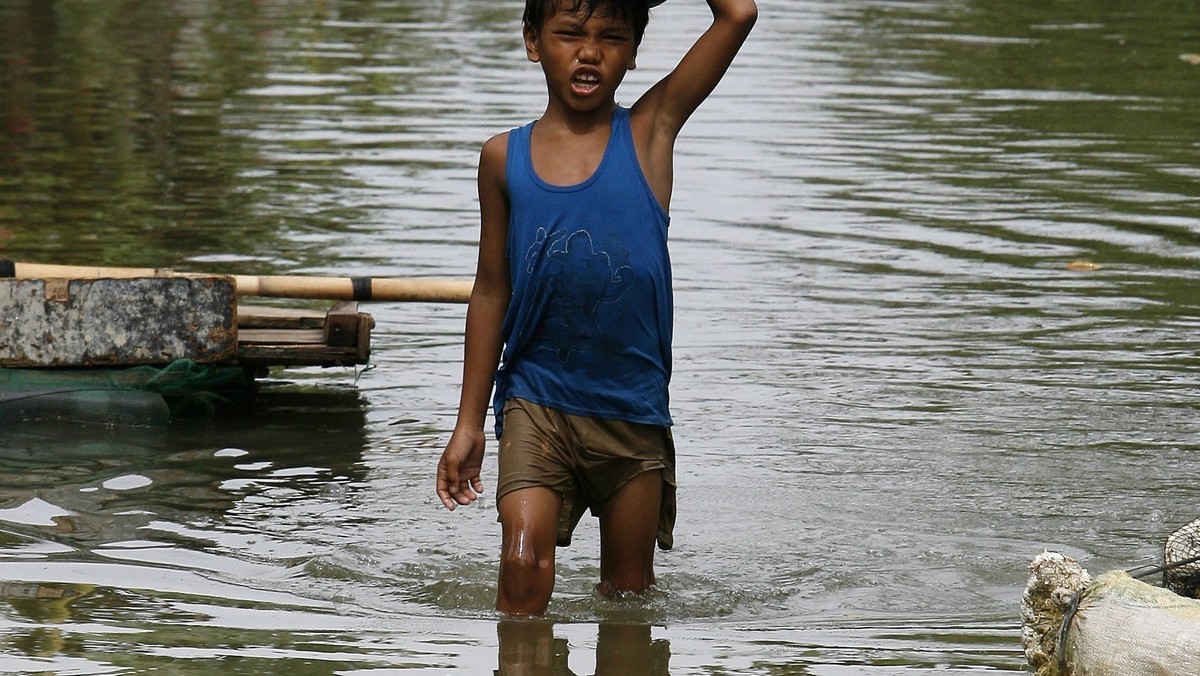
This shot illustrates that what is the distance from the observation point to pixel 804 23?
2166 cm

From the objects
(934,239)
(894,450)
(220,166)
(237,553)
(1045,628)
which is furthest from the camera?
(220,166)

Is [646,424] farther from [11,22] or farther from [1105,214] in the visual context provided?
[11,22]

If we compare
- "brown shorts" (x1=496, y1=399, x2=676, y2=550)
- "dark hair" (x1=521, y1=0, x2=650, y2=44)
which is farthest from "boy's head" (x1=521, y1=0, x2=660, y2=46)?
"brown shorts" (x1=496, y1=399, x2=676, y2=550)

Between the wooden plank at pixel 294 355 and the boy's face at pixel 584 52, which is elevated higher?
the boy's face at pixel 584 52

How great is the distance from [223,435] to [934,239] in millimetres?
4484

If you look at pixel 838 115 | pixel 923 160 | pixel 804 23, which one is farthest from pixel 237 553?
pixel 804 23

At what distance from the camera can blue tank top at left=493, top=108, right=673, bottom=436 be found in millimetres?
4043

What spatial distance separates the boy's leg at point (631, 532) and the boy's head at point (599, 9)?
41.4 inches

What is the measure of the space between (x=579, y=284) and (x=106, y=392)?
2871 mm

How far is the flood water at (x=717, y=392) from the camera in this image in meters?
4.38

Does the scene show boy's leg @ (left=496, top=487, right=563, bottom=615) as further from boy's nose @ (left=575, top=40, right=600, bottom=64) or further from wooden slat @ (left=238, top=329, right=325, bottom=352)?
wooden slat @ (left=238, top=329, right=325, bottom=352)

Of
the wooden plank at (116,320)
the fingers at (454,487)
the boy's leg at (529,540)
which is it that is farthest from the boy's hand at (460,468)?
the wooden plank at (116,320)

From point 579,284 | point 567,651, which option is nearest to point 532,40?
point 579,284

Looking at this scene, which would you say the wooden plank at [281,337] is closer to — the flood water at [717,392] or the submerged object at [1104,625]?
the flood water at [717,392]
